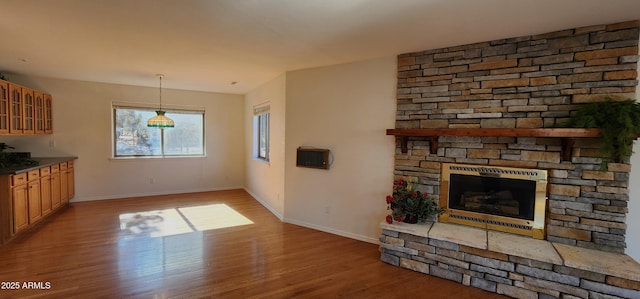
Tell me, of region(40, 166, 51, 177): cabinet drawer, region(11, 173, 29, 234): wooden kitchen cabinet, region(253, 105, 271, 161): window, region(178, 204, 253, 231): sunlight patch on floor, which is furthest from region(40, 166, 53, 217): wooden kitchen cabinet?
region(253, 105, 271, 161): window

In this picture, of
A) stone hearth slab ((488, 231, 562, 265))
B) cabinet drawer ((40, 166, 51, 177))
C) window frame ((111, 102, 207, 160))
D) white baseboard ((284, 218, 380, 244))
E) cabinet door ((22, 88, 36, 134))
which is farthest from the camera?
window frame ((111, 102, 207, 160))

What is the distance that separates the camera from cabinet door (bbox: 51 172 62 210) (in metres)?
4.42

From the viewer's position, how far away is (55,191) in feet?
14.8

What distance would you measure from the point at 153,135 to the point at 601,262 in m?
7.14

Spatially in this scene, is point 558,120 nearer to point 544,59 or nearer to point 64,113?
point 544,59

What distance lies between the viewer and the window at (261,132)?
5666 millimetres

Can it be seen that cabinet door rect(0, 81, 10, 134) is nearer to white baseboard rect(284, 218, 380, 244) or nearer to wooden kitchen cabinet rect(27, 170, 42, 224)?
wooden kitchen cabinet rect(27, 170, 42, 224)

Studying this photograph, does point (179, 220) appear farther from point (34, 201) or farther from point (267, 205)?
point (34, 201)

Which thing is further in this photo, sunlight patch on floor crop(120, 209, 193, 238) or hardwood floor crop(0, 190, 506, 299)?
sunlight patch on floor crop(120, 209, 193, 238)

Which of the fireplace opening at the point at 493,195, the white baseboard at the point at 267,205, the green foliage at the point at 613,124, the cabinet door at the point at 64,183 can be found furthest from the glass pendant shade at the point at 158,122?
the green foliage at the point at 613,124

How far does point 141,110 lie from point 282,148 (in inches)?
140

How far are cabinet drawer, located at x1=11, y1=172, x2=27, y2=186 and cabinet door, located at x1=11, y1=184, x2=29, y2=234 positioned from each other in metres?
0.05

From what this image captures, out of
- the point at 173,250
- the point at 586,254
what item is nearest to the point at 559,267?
the point at 586,254

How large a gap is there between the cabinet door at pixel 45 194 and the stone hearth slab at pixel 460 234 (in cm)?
539
